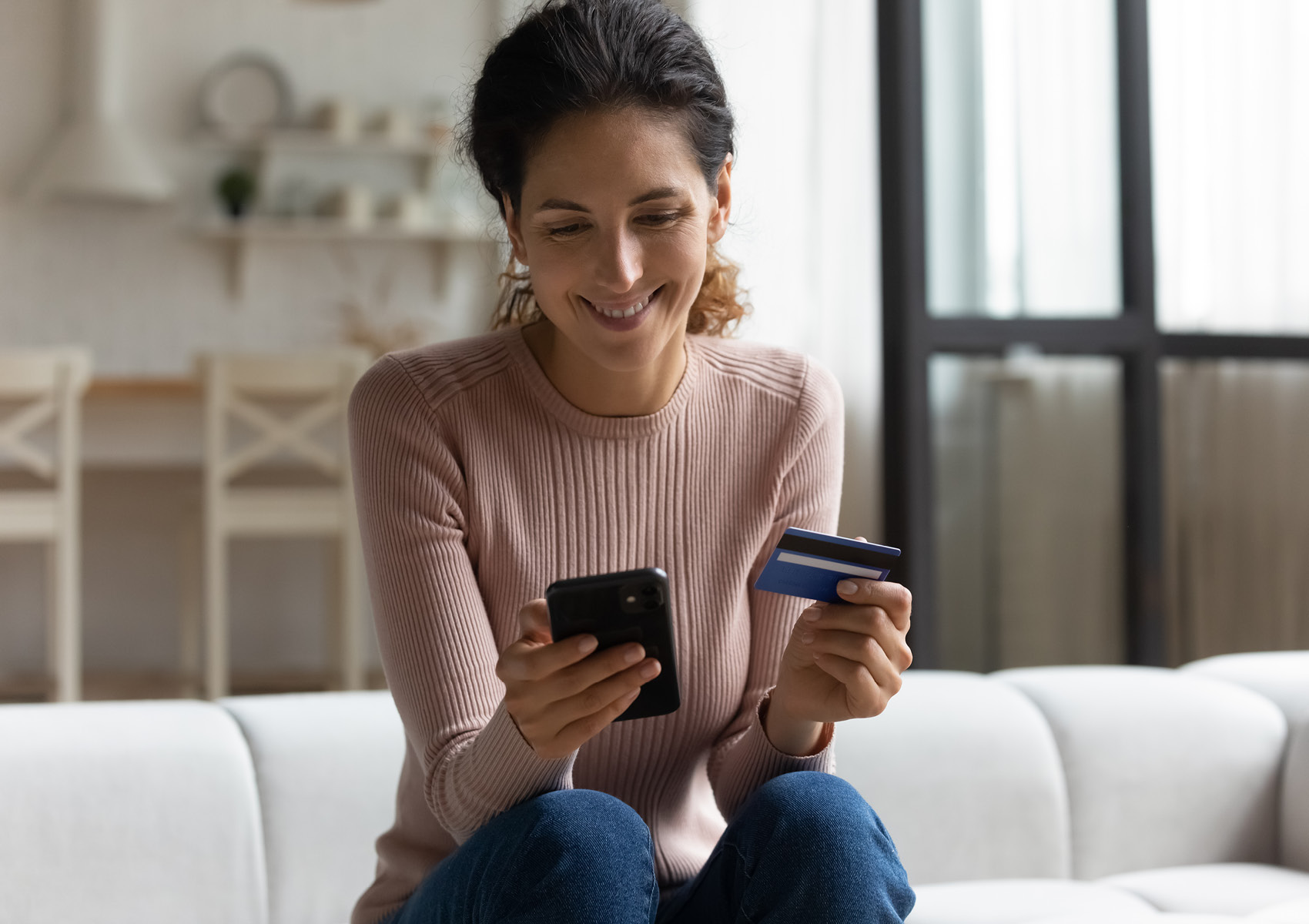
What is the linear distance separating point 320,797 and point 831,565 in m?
0.68

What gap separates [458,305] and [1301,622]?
296 centimetres

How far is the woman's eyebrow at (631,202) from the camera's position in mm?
984

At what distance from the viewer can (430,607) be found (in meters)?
1.00

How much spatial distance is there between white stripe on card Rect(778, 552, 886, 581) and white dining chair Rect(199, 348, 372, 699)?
2.55 m

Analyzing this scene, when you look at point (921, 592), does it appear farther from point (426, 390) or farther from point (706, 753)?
point (426, 390)

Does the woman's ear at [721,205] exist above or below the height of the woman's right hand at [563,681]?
above

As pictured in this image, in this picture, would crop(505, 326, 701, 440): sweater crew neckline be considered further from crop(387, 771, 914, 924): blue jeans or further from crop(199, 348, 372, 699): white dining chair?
crop(199, 348, 372, 699): white dining chair

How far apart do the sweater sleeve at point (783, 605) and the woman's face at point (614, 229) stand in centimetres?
20

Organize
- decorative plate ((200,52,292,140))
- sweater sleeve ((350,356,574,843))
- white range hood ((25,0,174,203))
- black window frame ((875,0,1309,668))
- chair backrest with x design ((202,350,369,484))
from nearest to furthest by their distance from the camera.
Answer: sweater sleeve ((350,356,574,843))
black window frame ((875,0,1309,668))
chair backrest with x design ((202,350,369,484))
white range hood ((25,0,174,203))
decorative plate ((200,52,292,140))

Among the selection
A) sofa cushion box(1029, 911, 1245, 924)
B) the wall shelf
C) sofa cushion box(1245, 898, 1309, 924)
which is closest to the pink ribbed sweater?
sofa cushion box(1029, 911, 1245, 924)

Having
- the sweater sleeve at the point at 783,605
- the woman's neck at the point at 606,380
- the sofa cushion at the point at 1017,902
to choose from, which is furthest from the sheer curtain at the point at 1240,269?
the woman's neck at the point at 606,380

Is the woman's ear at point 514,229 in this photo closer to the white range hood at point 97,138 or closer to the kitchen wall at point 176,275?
the kitchen wall at point 176,275

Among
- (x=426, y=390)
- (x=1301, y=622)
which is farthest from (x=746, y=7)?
(x=426, y=390)

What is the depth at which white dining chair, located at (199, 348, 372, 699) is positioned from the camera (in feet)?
10.8
